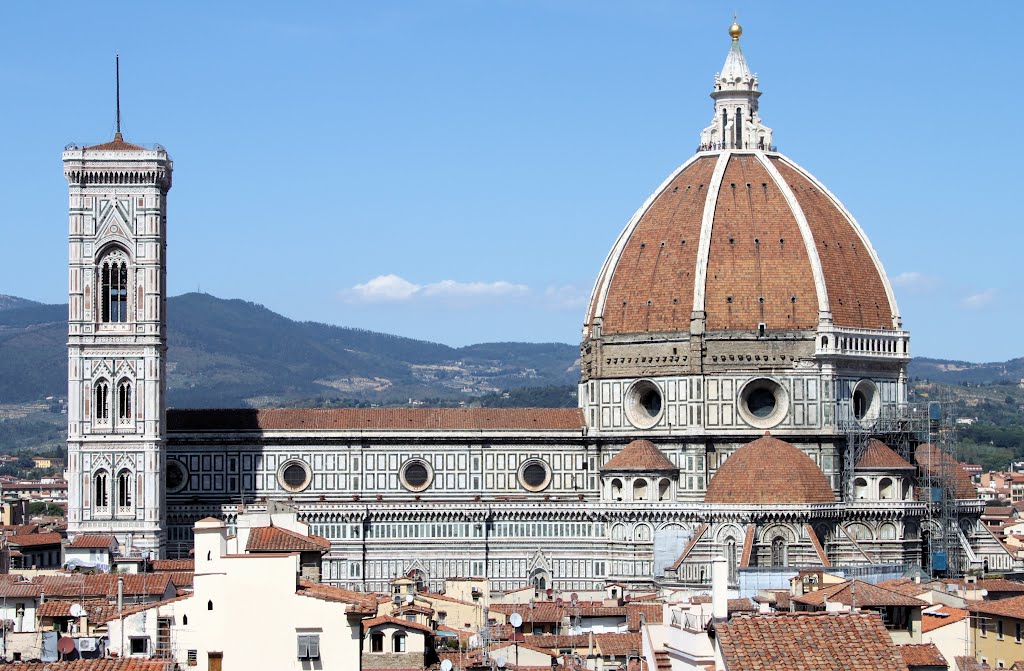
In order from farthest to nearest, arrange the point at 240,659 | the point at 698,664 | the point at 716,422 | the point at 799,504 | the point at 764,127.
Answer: the point at 764,127
the point at 716,422
the point at 799,504
the point at 240,659
the point at 698,664

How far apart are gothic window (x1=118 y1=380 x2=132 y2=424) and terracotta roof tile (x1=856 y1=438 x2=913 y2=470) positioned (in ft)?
93.3

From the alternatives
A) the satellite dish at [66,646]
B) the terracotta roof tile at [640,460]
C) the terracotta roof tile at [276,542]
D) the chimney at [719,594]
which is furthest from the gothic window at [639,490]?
the chimney at [719,594]

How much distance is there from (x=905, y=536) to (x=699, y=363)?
424 inches

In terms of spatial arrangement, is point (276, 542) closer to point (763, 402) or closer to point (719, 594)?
point (719, 594)

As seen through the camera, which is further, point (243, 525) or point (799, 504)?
point (799, 504)

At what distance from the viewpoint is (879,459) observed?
9200cm

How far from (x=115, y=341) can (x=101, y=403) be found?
2.52 m

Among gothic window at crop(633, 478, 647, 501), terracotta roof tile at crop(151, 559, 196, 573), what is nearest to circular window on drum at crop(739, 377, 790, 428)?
gothic window at crop(633, 478, 647, 501)

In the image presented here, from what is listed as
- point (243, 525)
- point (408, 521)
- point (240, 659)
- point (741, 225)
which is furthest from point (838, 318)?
point (240, 659)

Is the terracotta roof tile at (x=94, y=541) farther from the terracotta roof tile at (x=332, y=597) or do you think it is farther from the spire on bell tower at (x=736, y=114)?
the terracotta roof tile at (x=332, y=597)

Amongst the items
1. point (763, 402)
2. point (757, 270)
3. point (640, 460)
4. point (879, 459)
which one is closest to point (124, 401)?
point (640, 460)

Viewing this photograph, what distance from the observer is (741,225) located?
315ft

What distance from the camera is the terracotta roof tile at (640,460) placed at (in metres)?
92.8

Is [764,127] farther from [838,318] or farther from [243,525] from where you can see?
[243,525]
